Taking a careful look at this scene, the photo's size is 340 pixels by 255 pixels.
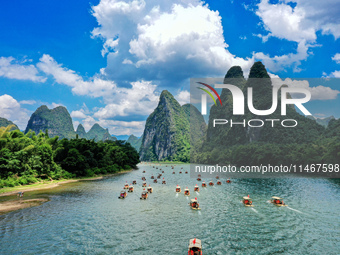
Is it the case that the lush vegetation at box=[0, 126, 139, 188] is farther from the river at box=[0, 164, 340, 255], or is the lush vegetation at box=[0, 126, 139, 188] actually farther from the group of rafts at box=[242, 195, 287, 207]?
the group of rafts at box=[242, 195, 287, 207]

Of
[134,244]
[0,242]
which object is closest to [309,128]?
[134,244]

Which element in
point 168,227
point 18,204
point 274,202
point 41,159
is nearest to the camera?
point 168,227

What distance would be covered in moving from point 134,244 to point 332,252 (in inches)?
777

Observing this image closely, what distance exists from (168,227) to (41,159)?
5042cm

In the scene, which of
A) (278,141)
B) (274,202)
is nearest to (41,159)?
(274,202)

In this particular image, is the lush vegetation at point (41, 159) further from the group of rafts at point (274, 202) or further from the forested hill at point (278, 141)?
the forested hill at point (278, 141)

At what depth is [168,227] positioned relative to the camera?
27.8 meters

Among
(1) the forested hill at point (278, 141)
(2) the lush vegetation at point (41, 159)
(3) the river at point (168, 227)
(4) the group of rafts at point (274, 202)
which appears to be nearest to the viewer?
(3) the river at point (168, 227)

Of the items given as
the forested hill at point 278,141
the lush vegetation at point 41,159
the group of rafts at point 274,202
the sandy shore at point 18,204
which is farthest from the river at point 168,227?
the forested hill at point 278,141

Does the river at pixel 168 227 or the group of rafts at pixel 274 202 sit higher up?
the group of rafts at pixel 274 202

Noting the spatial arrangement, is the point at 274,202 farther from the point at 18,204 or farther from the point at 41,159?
the point at 41,159

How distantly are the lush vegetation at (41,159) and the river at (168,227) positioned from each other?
16.9 meters

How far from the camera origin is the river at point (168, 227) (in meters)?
21.8

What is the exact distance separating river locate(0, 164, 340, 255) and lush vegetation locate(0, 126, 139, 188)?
55.3 ft
